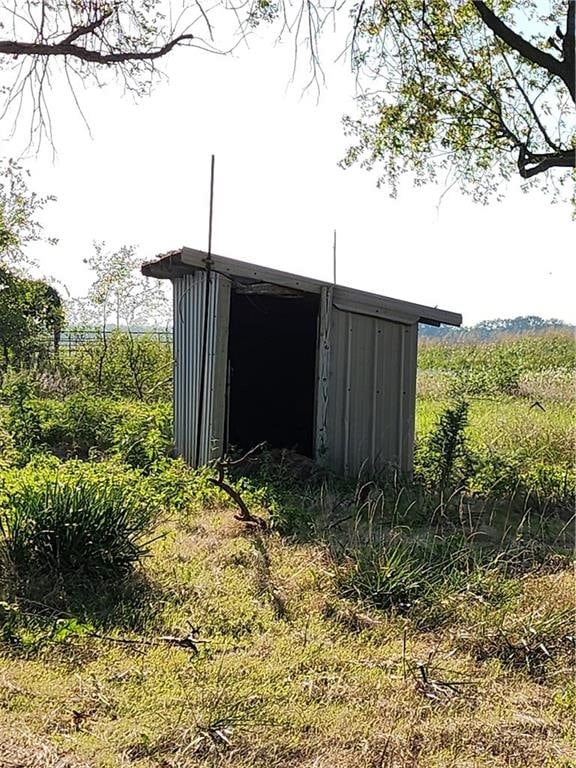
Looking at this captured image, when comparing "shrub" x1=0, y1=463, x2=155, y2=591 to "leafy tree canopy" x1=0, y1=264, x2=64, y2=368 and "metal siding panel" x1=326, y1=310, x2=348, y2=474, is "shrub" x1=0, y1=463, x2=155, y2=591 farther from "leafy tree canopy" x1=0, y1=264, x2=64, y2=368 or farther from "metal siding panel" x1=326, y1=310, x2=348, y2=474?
"leafy tree canopy" x1=0, y1=264, x2=64, y2=368

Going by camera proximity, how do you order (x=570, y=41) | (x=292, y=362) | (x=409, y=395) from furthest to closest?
(x=292, y=362) < (x=409, y=395) < (x=570, y=41)

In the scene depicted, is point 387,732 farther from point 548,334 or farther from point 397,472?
point 548,334

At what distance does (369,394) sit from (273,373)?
5.81 feet

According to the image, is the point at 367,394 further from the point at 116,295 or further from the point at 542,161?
the point at 116,295

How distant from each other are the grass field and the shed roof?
189 cm

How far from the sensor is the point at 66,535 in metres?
3.58

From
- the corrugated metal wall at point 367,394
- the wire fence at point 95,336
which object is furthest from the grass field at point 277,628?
the wire fence at point 95,336

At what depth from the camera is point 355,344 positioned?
22.6ft

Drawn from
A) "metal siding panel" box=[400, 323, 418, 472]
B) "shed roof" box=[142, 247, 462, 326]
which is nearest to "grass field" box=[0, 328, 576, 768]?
"metal siding panel" box=[400, 323, 418, 472]

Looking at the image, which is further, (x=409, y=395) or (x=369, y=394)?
(x=409, y=395)

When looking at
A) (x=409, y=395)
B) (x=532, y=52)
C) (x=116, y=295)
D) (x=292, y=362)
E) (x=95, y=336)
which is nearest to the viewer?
(x=532, y=52)

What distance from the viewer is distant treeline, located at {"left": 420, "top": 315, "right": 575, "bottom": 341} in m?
18.9

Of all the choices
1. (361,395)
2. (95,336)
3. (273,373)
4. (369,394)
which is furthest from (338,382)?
(95,336)

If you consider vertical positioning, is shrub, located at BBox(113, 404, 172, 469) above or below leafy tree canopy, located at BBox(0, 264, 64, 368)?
below
